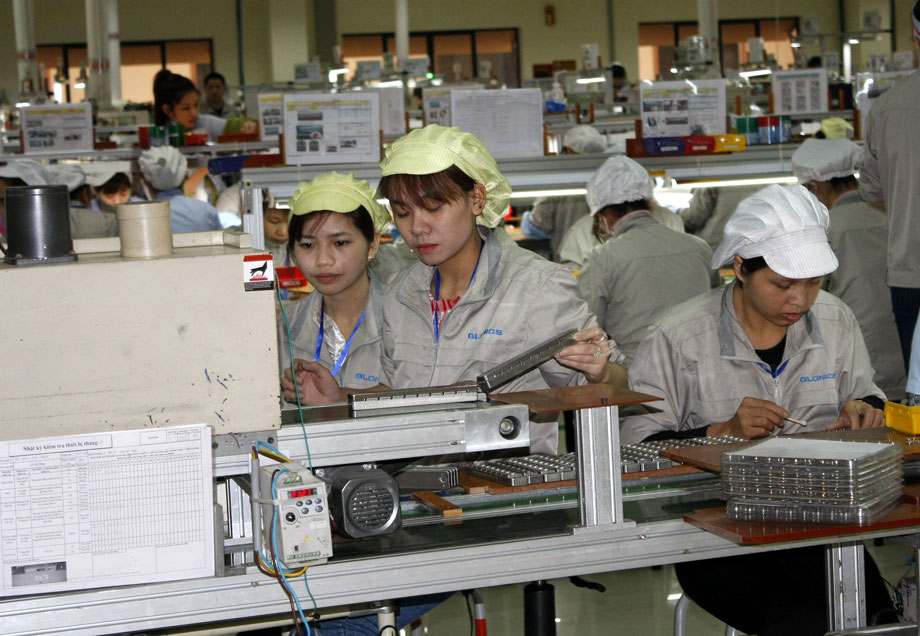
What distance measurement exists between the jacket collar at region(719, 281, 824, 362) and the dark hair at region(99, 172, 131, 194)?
4707 mm

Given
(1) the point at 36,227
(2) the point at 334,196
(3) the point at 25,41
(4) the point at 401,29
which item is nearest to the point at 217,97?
(4) the point at 401,29

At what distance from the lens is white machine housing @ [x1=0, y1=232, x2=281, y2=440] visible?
5.21ft

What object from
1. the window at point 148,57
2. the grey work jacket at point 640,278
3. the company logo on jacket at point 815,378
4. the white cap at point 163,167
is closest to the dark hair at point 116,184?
the white cap at point 163,167

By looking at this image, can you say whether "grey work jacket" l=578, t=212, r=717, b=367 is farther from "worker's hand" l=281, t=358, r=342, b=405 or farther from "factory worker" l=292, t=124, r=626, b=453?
"worker's hand" l=281, t=358, r=342, b=405

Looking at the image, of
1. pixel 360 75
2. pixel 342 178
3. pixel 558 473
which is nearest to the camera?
pixel 558 473

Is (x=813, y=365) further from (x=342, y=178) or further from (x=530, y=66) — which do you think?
(x=530, y=66)

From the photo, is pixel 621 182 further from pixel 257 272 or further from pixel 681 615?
pixel 257 272

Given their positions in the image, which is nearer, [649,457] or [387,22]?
[649,457]

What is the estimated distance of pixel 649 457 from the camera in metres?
2.15

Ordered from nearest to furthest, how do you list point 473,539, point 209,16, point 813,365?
1. point 473,539
2. point 813,365
3. point 209,16

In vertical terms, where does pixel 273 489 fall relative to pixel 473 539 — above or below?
above

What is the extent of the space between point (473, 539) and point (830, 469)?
22.8 inches

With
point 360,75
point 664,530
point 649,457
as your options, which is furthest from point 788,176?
point 360,75

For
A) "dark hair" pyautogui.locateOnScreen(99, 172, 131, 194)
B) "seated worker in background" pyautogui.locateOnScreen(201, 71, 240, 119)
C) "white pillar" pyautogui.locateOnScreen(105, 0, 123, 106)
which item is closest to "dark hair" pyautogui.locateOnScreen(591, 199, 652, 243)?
"dark hair" pyautogui.locateOnScreen(99, 172, 131, 194)
